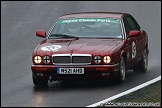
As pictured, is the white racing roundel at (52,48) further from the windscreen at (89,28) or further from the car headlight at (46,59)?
the windscreen at (89,28)

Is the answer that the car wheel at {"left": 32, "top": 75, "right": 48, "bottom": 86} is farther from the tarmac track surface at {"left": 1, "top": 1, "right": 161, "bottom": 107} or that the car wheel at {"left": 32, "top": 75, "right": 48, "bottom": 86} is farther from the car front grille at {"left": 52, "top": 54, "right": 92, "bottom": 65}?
the car front grille at {"left": 52, "top": 54, "right": 92, "bottom": 65}

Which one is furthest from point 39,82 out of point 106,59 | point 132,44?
point 132,44

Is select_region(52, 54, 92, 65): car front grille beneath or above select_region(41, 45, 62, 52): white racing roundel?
beneath

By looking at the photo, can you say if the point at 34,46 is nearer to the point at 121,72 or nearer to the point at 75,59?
the point at 121,72

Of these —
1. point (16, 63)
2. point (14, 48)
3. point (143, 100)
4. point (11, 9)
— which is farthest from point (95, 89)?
point (11, 9)

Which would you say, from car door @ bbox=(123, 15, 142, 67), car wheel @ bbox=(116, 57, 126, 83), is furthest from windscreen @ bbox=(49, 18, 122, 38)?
car wheel @ bbox=(116, 57, 126, 83)

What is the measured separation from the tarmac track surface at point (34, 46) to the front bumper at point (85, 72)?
207 mm

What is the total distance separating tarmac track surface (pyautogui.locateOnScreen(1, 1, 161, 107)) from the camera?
12547 millimetres

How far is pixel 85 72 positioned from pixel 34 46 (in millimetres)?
6870

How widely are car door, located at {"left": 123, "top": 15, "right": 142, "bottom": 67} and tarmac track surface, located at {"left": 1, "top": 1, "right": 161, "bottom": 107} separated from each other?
0.38 metres

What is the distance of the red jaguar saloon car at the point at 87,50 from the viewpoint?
45.1 feet

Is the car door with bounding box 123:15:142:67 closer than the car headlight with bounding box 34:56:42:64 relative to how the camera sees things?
No

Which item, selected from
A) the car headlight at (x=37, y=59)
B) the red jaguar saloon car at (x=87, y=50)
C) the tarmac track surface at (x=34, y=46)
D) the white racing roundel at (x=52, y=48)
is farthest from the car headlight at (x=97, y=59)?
the car headlight at (x=37, y=59)

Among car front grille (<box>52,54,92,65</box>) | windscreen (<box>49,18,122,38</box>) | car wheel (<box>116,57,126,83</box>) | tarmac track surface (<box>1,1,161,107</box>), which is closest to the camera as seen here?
tarmac track surface (<box>1,1,161,107</box>)
